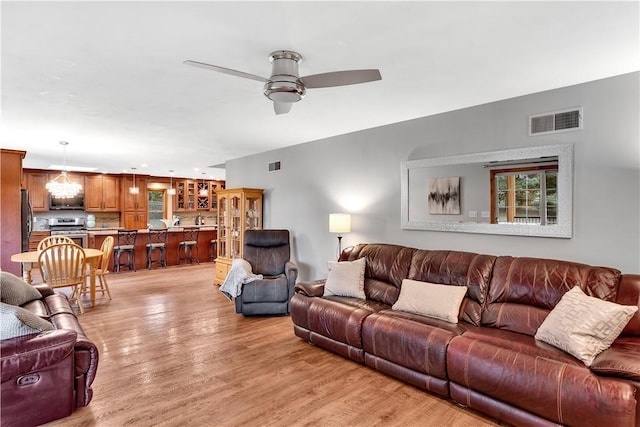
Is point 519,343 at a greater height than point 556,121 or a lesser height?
lesser

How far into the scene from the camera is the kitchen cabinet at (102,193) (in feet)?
31.1

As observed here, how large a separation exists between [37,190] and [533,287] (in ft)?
34.6

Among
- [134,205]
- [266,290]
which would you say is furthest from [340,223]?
[134,205]

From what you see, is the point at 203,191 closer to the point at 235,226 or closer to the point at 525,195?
the point at 235,226

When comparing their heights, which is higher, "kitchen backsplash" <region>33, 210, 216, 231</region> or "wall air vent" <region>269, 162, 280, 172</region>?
"wall air vent" <region>269, 162, 280, 172</region>

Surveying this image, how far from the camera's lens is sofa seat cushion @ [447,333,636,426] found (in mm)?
1930

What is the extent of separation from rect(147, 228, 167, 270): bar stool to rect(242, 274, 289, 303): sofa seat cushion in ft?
15.8

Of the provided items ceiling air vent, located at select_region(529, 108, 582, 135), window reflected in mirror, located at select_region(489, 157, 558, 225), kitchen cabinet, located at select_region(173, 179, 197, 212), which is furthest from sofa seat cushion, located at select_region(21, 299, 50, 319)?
kitchen cabinet, located at select_region(173, 179, 197, 212)

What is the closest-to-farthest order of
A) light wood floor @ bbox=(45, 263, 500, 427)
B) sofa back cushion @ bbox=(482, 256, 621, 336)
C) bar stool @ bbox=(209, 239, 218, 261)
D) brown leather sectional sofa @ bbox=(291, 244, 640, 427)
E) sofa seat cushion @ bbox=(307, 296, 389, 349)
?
brown leather sectional sofa @ bbox=(291, 244, 640, 427) < light wood floor @ bbox=(45, 263, 500, 427) < sofa back cushion @ bbox=(482, 256, 621, 336) < sofa seat cushion @ bbox=(307, 296, 389, 349) < bar stool @ bbox=(209, 239, 218, 261)

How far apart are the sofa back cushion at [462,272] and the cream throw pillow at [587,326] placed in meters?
0.65

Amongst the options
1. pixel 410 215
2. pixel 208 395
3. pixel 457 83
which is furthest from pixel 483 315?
pixel 208 395

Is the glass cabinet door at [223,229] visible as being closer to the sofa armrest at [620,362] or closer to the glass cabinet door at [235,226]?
the glass cabinet door at [235,226]

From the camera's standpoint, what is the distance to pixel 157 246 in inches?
336

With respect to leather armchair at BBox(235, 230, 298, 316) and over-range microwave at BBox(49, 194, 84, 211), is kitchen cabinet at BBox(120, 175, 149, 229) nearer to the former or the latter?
over-range microwave at BBox(49, 194, 84, 211)
